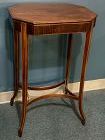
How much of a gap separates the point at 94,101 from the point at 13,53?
0.74 meters

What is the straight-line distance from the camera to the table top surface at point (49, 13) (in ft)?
4.08

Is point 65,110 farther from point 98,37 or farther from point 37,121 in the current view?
point 98,37

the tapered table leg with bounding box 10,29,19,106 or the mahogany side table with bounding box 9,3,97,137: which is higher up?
the mahogany side table with bounding box 9,3,97,137

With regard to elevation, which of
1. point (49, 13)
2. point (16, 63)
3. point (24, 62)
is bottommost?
point (16, 63)

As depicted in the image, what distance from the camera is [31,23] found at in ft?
3.98

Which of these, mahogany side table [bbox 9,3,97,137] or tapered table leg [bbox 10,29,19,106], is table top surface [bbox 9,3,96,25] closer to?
mahogany side table [bbox 9,3,97,137]

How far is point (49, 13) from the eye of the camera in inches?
53.0

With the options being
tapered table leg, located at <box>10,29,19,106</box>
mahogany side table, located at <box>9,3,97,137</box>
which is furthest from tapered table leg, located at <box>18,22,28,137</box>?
tapered table leg, located at <box>10,29,19,106</box>

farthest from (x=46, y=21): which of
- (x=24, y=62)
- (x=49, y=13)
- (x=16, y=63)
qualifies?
(x=16, y=63)

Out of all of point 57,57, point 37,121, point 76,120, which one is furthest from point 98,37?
point 37,121

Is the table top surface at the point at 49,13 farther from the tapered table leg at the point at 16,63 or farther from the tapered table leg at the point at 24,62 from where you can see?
the tapered table leg at the point at 16,63

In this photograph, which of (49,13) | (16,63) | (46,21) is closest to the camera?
(46,21)

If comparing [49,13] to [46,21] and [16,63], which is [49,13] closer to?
[46,21]

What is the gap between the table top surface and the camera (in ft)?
4.08
